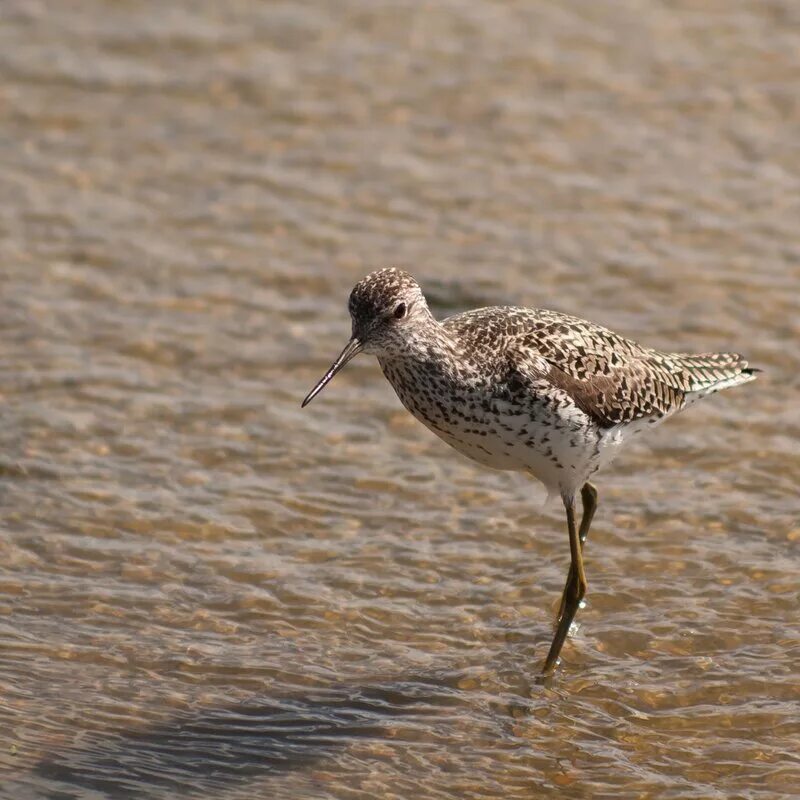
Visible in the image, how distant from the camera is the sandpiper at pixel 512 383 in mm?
8555

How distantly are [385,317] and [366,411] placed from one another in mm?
2676

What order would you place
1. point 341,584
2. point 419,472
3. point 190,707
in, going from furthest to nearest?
point 419,472, point 341,584, point 190,707

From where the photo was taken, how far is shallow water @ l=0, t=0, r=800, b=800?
8.41m

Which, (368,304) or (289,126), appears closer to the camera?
(368,304)

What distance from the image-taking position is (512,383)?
8555 millimetres

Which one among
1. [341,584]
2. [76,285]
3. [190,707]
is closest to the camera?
[190,707]

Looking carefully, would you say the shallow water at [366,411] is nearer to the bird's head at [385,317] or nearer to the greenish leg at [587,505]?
the greenish leg at [587,505]

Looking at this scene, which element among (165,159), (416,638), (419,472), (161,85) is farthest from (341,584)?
(161,85)

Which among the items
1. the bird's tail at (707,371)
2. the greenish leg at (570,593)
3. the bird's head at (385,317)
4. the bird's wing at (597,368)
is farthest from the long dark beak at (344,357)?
the bird's tail at (707,371)

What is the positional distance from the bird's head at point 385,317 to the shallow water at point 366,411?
5.22ft

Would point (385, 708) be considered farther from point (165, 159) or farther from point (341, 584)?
point (165, 159)

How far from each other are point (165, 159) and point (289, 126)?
3.77 ft

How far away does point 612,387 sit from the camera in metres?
9.02

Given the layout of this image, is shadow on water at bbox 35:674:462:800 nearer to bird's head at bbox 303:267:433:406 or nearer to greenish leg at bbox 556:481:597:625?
greenish leg at bbox 556:481:597:625
